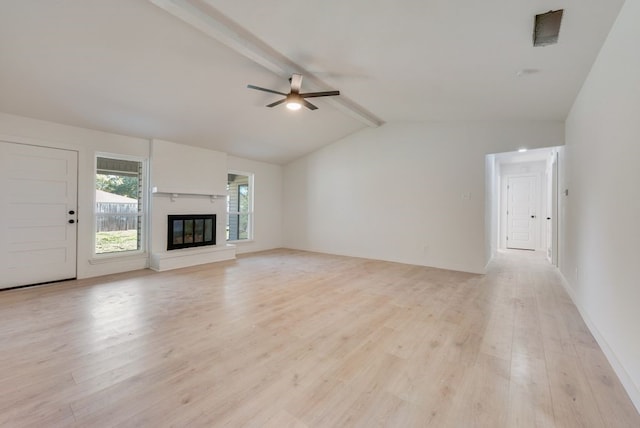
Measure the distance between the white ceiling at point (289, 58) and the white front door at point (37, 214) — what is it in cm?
61

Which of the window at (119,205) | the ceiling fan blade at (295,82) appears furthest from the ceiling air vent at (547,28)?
the window at (119,205)

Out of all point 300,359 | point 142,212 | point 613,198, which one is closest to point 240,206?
point 142,212

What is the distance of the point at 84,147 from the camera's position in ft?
14.3

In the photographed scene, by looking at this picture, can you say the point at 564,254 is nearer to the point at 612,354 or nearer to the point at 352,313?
the point at 612,354

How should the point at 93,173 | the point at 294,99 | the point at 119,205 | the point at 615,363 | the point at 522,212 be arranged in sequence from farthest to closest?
the point at 522,212, the point at 119,205, the point at 93,173, the point at 294,99, the point at 615,363

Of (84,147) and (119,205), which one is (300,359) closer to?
(119,205)

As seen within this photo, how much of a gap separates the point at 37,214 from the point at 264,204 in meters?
4.25

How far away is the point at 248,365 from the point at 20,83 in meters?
4.05

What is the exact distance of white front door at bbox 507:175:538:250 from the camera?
301 inches

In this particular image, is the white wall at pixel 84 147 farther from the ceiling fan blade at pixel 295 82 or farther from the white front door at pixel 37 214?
the ceiling fan blade at pixel 295 82

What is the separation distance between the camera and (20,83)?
10.4ft

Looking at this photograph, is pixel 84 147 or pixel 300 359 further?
pixel 84 147

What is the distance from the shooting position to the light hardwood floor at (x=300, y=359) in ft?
5.10

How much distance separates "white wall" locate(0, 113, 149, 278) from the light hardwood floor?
0.75 m
